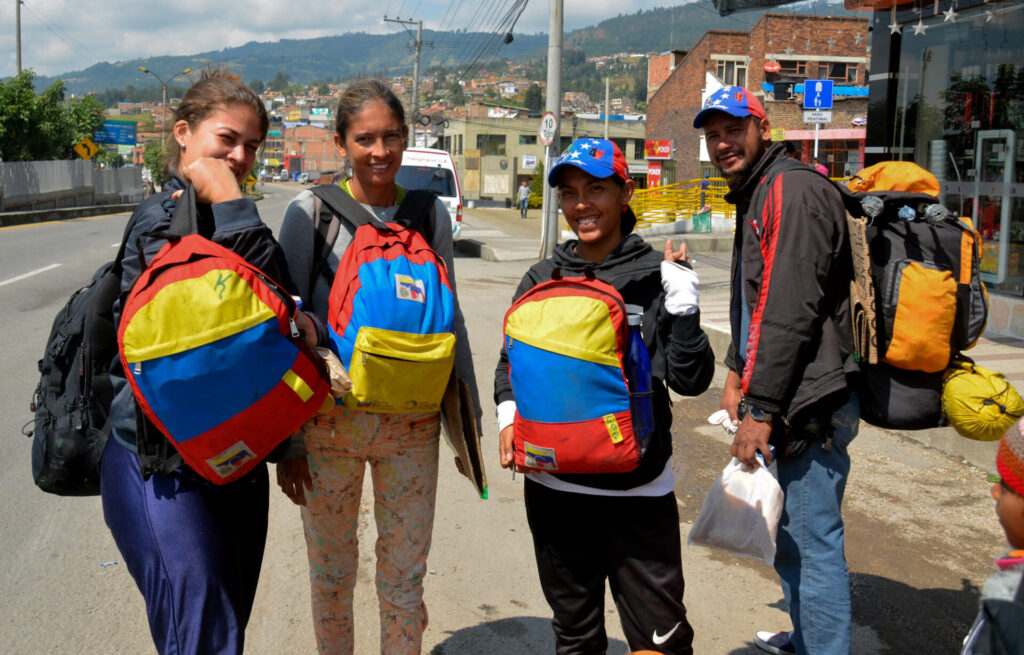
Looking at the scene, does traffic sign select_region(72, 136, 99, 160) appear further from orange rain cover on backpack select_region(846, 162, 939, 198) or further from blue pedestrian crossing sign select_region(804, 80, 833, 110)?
orange rain cover on backpack select_region(846, 162, 939, 198)

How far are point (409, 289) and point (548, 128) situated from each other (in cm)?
1621

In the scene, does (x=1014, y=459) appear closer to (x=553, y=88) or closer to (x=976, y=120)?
(x=976, y=120)

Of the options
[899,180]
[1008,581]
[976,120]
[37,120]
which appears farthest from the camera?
[37,120]

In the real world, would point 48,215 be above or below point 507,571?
above

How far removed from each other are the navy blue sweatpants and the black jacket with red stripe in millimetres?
1567

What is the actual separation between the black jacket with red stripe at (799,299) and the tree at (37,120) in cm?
3911

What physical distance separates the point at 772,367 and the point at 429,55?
52203 mm

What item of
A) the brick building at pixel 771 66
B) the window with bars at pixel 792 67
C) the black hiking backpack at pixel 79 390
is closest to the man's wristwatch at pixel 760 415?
the black hiking backpack at pixel 79 390

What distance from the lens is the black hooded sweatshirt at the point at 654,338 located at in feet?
7.97

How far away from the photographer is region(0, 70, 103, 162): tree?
35094mm

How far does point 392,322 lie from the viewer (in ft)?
7.98

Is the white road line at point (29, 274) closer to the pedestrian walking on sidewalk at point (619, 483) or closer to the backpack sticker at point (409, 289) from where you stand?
the backpack sticker at point (409, 289)

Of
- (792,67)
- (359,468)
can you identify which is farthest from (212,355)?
(792,67)

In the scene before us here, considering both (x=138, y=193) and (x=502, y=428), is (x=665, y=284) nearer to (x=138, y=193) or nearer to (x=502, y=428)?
(x=502, y=428)
